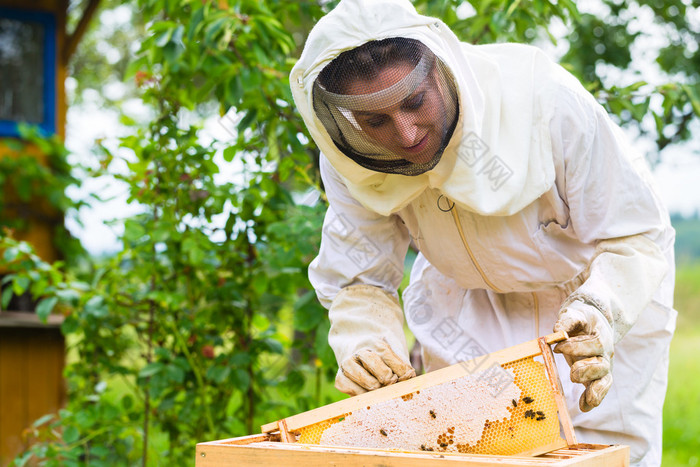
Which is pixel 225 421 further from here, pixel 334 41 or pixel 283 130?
pixel 334 41

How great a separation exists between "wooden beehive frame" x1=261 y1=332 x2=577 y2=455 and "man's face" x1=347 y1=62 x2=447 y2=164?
507 millimetres

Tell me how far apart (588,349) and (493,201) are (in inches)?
16.6

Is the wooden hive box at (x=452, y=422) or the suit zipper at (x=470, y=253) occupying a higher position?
the suit zipper at (x=470, y=253)

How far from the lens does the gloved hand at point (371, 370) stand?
189 centimetres

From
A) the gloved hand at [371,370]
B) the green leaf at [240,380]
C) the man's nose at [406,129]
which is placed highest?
the man's nose at [406,129]

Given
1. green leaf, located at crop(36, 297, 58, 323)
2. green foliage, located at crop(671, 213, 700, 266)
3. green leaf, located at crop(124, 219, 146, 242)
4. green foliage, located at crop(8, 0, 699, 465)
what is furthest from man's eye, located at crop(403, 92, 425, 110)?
green foliage, located at crop(671, 213, 700, 266)

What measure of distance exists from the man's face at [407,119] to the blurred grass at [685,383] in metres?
3.41

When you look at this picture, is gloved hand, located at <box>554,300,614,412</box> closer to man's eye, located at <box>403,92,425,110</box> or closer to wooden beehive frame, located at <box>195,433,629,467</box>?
wooden beehive frame, located at <box>195,433,629,467</box>

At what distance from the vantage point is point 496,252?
2.02m

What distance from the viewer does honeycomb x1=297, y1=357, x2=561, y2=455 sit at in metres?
1.65

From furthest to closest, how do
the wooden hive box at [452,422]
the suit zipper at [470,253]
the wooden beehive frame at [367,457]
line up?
the suit zipper at [470,253] → the wooden hive box at [452,422] → the wooden beehive frame at [367,457]

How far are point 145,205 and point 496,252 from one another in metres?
2.20

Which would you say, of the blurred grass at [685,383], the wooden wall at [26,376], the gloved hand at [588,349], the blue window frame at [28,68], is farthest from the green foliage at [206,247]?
the blue window frame at [28,68]

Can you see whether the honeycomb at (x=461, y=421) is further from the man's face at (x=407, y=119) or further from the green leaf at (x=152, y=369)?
the green leaf at (x=152, y=369)
